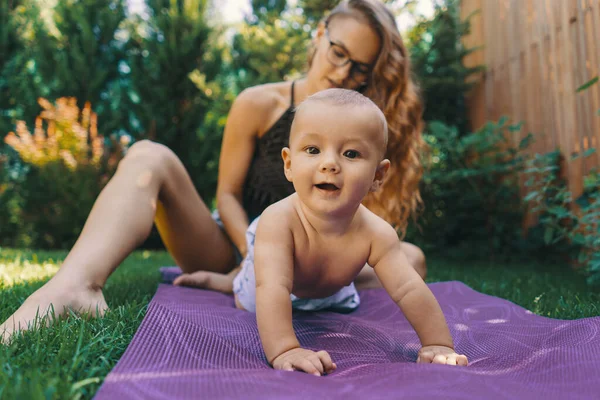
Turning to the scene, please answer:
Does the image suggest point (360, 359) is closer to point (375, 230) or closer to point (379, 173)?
point (375, 230)

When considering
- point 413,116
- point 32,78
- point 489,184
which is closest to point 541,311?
point 413,116

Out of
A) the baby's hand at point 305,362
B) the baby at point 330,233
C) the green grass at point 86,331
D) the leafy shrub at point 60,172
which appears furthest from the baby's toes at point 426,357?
the leafy shrub at point 60,172

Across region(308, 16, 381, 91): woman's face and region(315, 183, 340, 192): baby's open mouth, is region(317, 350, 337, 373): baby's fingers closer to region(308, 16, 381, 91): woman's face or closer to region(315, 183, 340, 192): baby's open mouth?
region(315, 183, 340, 192): baby's open mouth

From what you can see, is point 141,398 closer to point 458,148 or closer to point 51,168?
point 458,148

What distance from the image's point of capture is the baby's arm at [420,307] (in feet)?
3.98

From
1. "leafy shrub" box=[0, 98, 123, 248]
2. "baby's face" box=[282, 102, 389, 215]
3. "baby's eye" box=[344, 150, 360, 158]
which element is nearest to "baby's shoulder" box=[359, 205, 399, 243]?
"baby's face" box=[282, 102, 389, 215]

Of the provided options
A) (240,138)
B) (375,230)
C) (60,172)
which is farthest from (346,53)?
(60,172)

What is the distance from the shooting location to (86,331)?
1251 millimetres

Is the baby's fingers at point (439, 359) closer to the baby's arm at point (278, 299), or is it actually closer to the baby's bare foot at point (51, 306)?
the baby's arm at point (278, 299)

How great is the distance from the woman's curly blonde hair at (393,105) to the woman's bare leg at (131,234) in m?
0.88

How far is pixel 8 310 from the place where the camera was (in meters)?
1.58

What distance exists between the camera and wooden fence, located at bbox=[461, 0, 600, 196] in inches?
129

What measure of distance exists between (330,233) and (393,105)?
54.5 inches

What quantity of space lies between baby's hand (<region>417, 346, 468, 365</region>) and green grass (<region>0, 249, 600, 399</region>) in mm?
749
